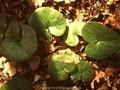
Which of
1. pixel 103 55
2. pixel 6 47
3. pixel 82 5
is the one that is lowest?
pixel 103 55

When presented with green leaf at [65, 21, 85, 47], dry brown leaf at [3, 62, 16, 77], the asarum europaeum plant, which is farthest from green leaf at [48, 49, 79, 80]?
dry brown leaf at [3, 62, 16, 77]

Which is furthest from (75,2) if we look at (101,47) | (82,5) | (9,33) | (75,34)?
(9,33)

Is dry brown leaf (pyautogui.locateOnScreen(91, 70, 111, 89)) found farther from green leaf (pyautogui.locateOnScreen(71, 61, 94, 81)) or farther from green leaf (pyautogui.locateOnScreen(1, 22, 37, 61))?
green leaf (pyautogui.locateOnScreen(1, 22, 37, 61))

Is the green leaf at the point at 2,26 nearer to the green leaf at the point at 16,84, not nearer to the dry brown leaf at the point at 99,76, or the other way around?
the green leaf at the point at 16,84

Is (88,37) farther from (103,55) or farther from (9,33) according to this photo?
(9,33)

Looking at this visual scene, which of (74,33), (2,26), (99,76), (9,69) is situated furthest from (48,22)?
(99,76)

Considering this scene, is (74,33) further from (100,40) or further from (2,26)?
(2,26)

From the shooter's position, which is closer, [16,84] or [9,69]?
[16,84]

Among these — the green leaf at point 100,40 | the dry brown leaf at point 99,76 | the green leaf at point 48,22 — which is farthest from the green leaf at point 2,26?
the dry brown leaf at point 99,76
